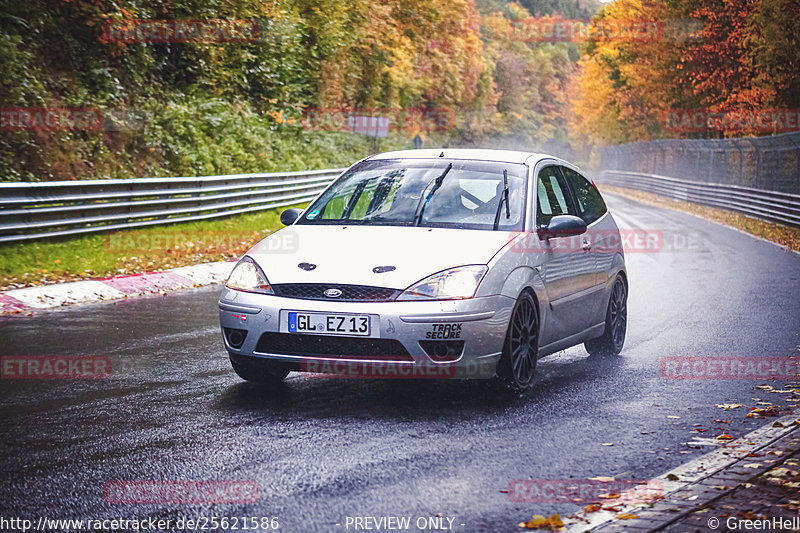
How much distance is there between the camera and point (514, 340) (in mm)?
7066

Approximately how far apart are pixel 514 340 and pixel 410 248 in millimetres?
954

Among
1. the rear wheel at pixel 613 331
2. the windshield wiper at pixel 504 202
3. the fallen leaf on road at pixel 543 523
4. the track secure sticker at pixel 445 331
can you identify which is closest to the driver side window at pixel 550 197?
the windshield wiper at pixel 504 202

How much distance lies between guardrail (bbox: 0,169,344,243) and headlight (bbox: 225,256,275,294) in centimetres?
787

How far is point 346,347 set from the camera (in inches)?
255

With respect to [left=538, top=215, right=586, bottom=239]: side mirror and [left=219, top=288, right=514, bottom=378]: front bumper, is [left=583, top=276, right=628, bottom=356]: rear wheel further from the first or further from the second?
[left=219, top=288, right=514, bottom=378]: front bumper

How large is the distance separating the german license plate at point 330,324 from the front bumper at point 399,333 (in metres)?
0.03

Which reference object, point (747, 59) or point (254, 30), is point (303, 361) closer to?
point (254, 30)

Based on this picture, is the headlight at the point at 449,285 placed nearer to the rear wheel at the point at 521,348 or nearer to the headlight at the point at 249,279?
the rear wheel at the point at 521,348

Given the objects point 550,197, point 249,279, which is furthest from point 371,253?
point 550,197

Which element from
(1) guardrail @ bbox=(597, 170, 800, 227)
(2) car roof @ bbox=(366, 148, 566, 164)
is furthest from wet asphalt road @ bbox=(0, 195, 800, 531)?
(1) guardrail @ bbox=(597, 170, 800, 227)

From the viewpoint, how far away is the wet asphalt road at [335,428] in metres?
4.72

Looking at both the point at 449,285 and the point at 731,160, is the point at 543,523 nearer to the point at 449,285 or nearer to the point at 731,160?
the point at 449,285

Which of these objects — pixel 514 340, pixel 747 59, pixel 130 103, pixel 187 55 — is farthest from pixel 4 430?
pixel 747 59

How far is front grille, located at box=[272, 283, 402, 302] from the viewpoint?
6.49 metres
